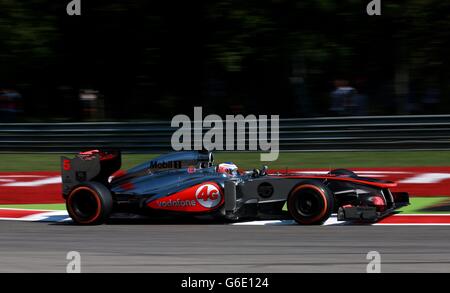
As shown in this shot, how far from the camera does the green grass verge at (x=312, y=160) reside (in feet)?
49.3

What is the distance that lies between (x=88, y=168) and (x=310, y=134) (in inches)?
282

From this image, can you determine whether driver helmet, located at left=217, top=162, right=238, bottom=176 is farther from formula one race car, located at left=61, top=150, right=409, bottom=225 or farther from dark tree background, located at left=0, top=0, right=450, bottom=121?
dark tree background, located at left=0, top=0, right=450, bottom=121

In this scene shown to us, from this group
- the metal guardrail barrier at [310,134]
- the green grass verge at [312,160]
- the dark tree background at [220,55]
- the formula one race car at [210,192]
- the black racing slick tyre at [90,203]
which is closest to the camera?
the formula one race car at [210,192]

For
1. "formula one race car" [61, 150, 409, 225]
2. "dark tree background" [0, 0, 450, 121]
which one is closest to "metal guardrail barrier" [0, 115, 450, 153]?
"dark tree background" [0, 0, 450, 121]

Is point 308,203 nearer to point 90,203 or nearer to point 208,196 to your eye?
point 208,196

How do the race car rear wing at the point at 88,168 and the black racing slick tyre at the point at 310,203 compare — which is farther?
the race car rear wing at the point at 88,168

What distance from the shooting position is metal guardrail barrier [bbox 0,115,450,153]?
51.3 feet

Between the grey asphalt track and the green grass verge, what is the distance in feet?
20.2

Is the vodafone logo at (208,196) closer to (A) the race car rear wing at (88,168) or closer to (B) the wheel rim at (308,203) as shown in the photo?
(B) the wheel rim at (308,203)

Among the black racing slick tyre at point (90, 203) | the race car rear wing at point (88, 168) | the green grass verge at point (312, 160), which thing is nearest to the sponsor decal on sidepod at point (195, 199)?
the black racing slick tyre at point (90, 203)

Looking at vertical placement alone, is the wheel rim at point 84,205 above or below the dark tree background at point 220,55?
below

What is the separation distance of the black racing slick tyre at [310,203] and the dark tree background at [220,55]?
10.5 meters
